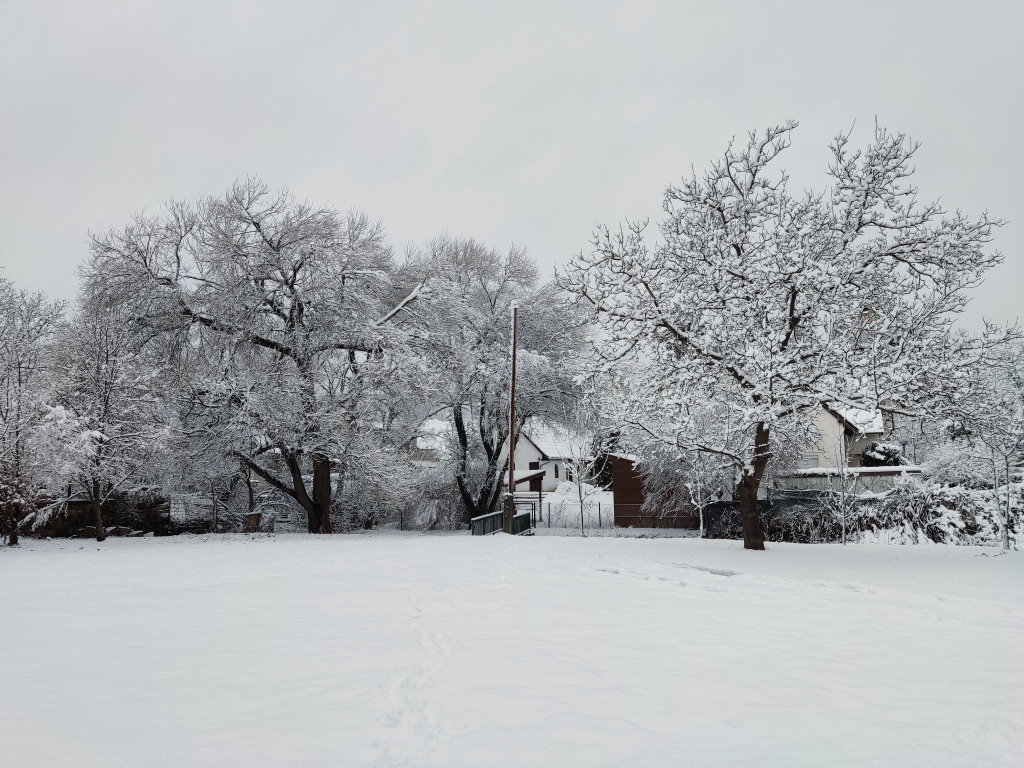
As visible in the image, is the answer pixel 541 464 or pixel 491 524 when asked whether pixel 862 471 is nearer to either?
pixel 491 524

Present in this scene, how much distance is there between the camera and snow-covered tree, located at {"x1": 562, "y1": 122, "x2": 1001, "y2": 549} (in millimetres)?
13227

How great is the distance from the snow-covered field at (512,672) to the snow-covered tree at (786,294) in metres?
4.01

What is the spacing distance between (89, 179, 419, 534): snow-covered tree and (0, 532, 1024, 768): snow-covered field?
10.5 meters

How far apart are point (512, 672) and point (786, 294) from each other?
11667 millimetres

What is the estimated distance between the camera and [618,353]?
52.9ft

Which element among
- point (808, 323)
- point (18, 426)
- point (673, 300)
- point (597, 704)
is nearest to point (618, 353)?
point (673, 300)

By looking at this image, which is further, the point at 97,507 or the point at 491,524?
the point at 491,524

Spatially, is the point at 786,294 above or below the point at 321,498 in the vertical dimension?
above

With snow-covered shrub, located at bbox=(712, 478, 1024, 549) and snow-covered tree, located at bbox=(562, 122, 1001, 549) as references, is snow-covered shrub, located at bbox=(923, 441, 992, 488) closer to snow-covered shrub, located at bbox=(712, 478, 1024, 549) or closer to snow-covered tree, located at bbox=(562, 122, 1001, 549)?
snow-covered shrub, located at bbox=(712, 478, 1024, 549)

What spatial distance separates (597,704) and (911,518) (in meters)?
18.5

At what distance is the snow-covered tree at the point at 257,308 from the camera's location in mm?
20750

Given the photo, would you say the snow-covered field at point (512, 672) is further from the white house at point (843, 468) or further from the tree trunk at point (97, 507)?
the tree trunk at point (97, 507)

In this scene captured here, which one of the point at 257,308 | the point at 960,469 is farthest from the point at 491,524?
the point at 960,469

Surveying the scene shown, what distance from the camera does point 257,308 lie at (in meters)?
21.4
